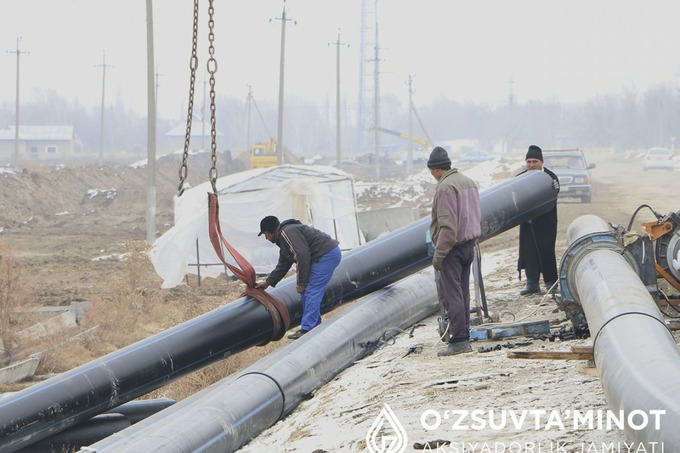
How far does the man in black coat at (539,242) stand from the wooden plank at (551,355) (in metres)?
3.35

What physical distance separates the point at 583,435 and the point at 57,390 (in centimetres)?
446

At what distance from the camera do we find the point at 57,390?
817 cm

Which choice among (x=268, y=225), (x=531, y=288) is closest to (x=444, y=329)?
(x=268, y=225)

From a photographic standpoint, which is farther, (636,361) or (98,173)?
(98,173)

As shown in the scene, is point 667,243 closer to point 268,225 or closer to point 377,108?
point 268,225

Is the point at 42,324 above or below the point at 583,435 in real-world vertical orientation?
below

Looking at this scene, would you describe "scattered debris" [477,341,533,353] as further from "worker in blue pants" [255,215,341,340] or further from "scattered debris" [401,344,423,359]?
"worker in blue pants" [255,215,341,340]

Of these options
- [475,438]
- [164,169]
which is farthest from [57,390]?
[164,169]

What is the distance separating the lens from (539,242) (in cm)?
1108

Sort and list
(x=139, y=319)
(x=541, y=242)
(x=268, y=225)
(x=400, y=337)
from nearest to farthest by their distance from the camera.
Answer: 1. (x=268, y=225)
2. (x=400, y=337)
3. (x=541, y=242)
4. (x=139, y=319)

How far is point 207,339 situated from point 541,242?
3.97 metres

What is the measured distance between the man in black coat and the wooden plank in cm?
335

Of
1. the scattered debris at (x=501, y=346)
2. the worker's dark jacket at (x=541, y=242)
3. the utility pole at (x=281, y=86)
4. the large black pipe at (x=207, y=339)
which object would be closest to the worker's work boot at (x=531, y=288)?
the worker's dark jacket at (x=541, y=242)

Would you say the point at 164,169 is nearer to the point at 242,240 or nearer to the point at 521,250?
the point at 242,240
